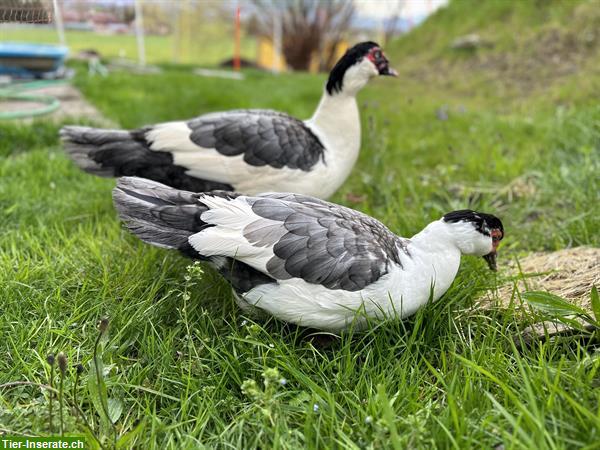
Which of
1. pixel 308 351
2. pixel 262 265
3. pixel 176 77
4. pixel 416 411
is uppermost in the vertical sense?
pixel 262 265

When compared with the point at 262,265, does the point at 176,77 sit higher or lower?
lower

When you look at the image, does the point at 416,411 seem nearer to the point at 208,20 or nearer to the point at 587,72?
the point at 587,72

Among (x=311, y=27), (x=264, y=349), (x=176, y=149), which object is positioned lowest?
(x=311, y=27)

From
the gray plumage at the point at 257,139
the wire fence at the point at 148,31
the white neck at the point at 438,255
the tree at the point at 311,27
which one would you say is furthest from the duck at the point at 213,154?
the tree at the point at 311,27

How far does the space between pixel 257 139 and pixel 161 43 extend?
916 centimetres

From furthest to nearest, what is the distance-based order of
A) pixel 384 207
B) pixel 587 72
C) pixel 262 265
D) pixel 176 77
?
pixel 176 77, pixel 587 72, pixel 384 207, pixel 262 265

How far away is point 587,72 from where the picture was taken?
669 centimetres

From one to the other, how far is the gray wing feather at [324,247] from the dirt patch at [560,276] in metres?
0.60

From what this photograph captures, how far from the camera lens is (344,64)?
320 cm

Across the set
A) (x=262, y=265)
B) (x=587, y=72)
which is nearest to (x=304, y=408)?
(x=262, y=265)

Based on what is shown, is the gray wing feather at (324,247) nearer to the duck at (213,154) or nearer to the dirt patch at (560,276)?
the dirt patch at (560,276)

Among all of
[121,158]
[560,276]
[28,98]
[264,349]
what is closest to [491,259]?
[560,276]

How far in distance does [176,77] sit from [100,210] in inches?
204

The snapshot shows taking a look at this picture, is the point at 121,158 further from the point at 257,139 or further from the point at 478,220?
the point at 478,220
